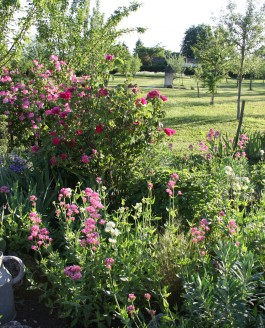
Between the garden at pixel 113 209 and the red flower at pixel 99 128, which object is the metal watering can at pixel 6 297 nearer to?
the garden at pixel 113 209

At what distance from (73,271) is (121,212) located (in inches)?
20.5

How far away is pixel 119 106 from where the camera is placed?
14.4 feet

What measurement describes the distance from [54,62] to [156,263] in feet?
17.0

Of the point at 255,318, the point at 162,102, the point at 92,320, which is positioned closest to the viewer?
the point at 255,318

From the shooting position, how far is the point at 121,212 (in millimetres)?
2822

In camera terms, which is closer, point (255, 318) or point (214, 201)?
point (255, 318)

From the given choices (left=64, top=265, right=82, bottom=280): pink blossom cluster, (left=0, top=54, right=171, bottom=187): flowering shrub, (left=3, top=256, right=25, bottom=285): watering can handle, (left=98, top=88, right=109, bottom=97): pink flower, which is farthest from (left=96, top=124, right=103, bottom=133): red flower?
(left=64, top=265, right=82, bottom=280): pink blossom cluster

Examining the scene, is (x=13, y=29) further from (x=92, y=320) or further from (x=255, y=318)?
(x=255, y=318)

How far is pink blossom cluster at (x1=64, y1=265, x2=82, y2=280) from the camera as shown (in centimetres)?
242

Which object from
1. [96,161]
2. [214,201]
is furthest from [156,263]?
Answer: [96,161]

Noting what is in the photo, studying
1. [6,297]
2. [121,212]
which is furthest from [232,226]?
[6,297]

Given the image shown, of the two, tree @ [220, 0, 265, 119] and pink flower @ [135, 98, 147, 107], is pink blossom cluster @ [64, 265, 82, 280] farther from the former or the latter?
tree @ [220, 0, 265, 119]

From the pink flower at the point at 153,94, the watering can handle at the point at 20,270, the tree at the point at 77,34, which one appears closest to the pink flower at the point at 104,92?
the pink flower at the point at 153,94

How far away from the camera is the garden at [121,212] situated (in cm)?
242
